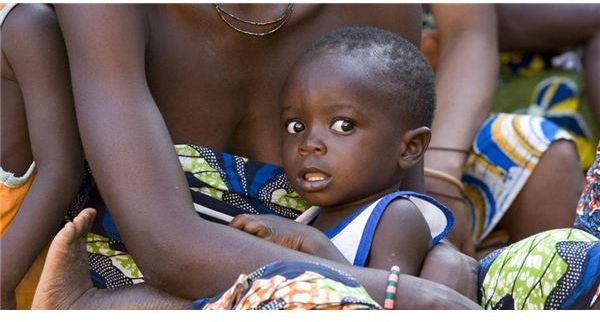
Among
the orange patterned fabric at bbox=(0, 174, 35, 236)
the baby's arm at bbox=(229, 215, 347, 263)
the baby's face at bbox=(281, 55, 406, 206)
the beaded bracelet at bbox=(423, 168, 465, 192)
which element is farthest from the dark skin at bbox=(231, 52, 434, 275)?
the beaded bracelet at bbox=(423, 168, 465, 192)

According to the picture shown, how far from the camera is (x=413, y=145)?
2500 mm

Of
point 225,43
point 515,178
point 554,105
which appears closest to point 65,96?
point 225,43

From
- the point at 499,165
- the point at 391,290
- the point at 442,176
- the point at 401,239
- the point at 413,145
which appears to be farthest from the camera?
the point at 499,165

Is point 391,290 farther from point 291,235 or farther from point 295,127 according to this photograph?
point 295,127

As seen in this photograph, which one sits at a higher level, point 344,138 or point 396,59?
point 396,59

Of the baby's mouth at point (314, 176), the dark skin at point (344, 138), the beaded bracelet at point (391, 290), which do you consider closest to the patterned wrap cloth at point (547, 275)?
the dark skin at point (344, 138)

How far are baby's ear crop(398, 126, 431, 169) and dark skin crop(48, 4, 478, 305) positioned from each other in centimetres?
37

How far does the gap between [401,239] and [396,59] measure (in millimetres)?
392

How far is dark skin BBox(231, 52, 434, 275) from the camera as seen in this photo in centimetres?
237

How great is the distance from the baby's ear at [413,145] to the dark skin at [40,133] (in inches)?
25.6

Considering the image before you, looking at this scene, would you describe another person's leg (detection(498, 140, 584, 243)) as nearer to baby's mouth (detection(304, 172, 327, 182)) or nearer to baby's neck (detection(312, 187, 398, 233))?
baby's neck (detection(312, 187, 398, 233))

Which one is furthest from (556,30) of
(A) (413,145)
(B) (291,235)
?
(B) (291,235)

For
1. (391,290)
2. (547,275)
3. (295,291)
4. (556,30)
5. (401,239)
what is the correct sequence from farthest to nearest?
(556,30) → (401,239) → (547,275) → (391,290) → (295,291)

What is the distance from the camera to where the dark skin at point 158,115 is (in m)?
2.17
